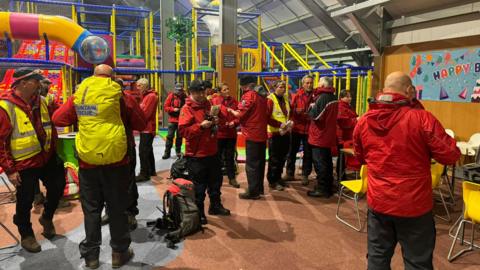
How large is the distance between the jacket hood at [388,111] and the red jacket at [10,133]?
9.20 feet

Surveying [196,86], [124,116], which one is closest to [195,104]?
[196,86]

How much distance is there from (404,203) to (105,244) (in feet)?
8.92

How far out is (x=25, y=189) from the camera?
3398 mm

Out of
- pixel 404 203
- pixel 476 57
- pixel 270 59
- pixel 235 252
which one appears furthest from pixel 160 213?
pixel 270 59

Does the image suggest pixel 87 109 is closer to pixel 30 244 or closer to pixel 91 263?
pixel 91 263

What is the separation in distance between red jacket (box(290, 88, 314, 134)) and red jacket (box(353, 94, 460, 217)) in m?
3.23

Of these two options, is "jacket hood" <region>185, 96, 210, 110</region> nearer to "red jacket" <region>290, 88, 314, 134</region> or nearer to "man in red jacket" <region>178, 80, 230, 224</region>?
"man in red jacket" <region>178, 80, 230, 224</region>

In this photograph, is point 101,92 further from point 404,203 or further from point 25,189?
point 404,203

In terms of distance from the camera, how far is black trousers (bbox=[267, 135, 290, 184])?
5.60 m

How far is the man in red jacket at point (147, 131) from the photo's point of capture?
540cm

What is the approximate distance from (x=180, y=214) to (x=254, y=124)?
1571 mm

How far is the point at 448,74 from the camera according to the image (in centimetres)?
657

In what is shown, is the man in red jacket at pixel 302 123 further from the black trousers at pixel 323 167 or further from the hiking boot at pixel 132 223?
the hiking boot at pixel 132 223

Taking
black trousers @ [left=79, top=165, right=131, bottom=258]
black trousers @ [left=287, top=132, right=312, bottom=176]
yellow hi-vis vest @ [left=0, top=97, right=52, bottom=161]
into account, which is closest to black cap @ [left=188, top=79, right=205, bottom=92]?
black trousers @ [left=79, top=165, right=131, bottom=258]
